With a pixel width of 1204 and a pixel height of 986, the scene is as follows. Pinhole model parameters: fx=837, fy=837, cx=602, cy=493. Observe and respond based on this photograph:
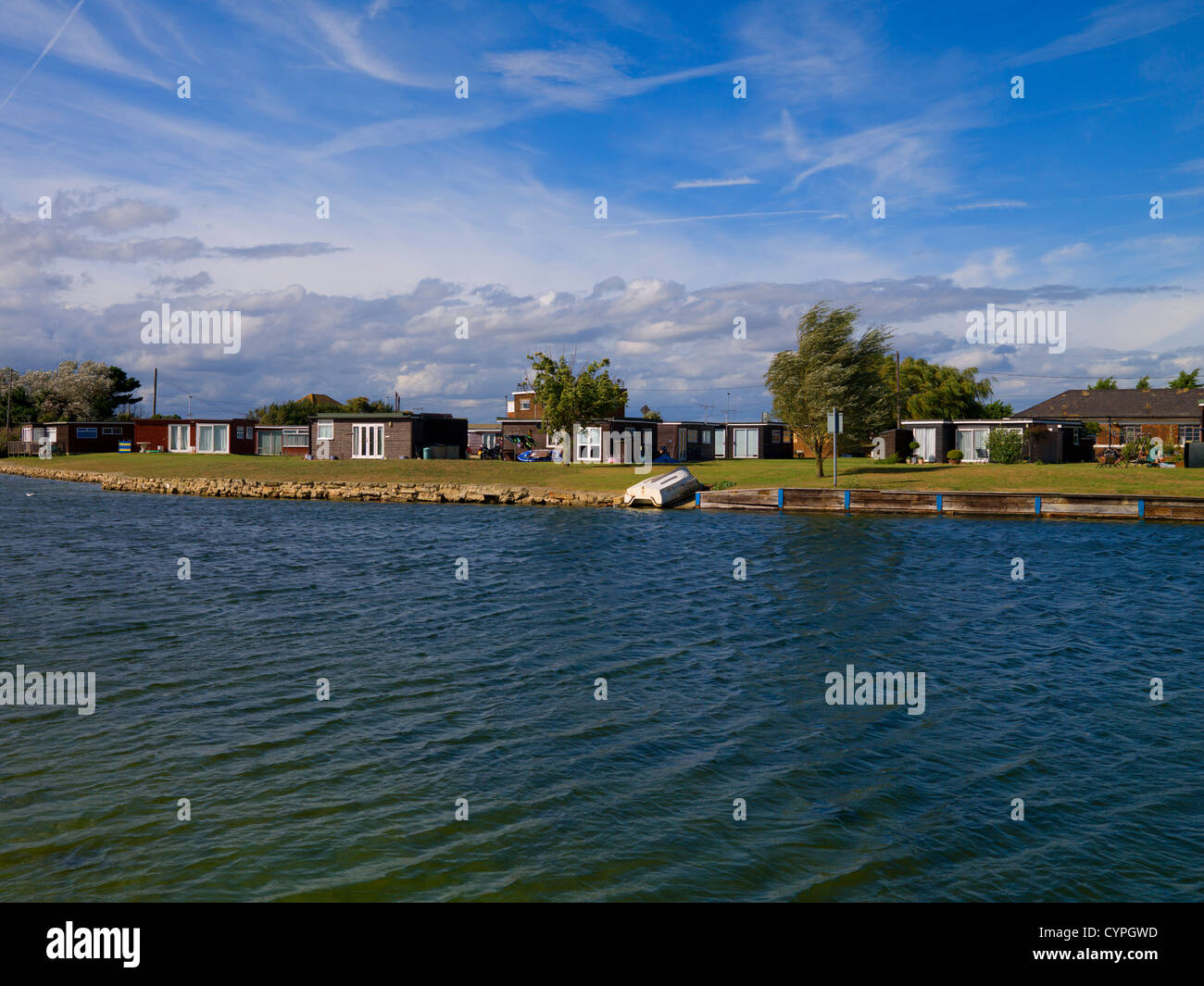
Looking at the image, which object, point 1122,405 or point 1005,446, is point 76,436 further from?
point 1122,405

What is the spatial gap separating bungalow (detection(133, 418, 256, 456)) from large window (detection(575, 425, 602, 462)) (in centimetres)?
3498

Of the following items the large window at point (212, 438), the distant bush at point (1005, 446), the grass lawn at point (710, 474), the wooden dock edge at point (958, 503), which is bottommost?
the wooden dock edge at point (958, 503)

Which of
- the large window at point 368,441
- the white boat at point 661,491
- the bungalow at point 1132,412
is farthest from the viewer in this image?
the bungalow at point 1132,412

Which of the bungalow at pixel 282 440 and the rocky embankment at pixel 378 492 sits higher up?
the bungalow at pixel 282 440

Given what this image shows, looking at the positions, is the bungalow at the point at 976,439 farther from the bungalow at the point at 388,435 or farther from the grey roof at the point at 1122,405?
the bungalow at the point at 388,435

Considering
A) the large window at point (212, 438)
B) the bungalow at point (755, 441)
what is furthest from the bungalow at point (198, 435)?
the bungalow at point (755, 441)

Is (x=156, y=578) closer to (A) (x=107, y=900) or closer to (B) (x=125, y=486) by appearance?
(A) (x=107, y=900)

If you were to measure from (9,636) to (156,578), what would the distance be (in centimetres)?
678

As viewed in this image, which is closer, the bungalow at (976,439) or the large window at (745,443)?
the bungalow at (976,439)

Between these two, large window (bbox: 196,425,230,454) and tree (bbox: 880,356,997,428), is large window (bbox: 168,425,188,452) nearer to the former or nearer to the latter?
large window (bbox: 196,425,230,454)

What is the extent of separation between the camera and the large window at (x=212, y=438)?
81812mm

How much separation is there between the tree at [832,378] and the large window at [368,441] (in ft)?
106

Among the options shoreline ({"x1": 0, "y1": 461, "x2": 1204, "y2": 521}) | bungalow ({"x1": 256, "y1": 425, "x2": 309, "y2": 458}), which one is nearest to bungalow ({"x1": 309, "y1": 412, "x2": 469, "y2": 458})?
bungalow ({"x1": 256, "y1": 425, "x2": 309, "y2": 458})
